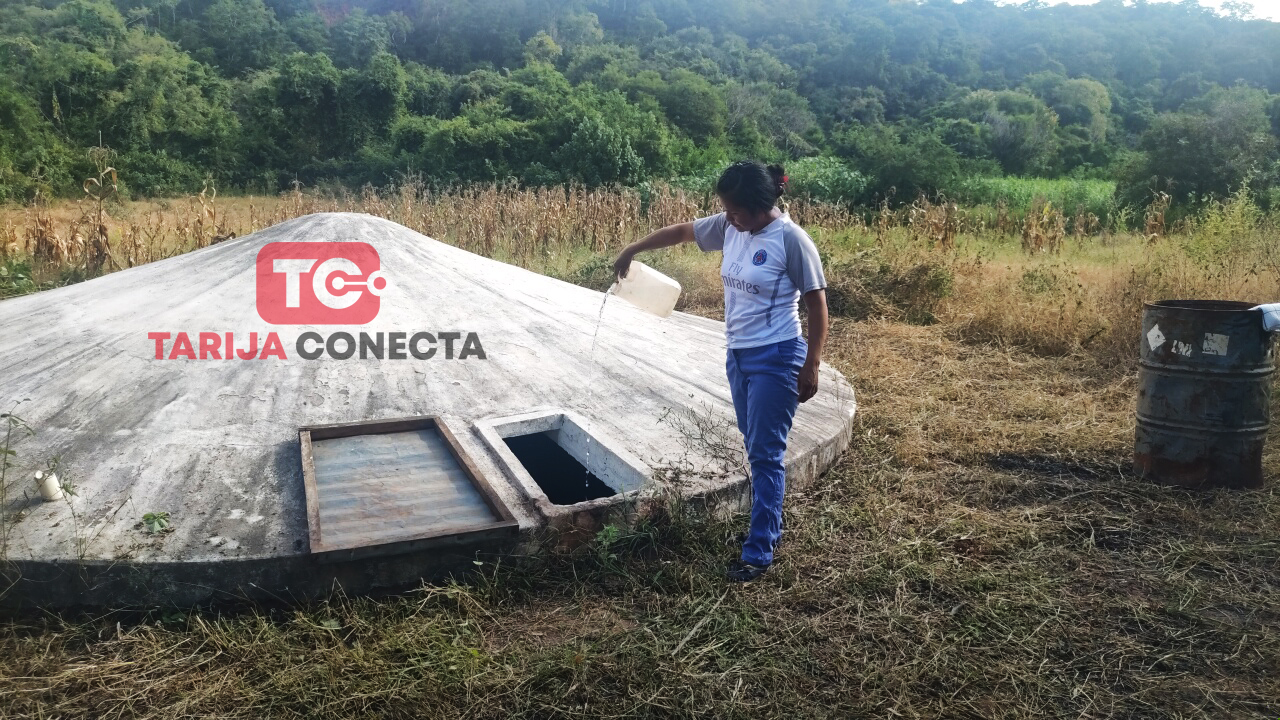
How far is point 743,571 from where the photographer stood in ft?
10.8

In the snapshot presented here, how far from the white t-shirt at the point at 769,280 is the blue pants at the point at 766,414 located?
0.19ft

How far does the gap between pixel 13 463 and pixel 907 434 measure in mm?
4391

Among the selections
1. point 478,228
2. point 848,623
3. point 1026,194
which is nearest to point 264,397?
point 848,623

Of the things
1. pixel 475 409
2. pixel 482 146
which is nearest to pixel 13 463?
pixel 475 409

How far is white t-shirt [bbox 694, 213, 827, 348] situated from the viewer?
10.0 ft

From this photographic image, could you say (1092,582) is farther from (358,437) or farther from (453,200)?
(453,200)

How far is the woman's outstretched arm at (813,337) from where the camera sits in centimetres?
303

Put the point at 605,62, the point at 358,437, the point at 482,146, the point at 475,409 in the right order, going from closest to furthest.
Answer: the point at 358,437 < the point at 475,409 < the point at 482,146 < the point at 605,62

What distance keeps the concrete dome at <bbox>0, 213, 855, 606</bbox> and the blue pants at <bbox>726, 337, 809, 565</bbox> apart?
0.40m

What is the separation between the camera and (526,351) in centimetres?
458

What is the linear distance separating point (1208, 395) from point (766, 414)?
2.58 m

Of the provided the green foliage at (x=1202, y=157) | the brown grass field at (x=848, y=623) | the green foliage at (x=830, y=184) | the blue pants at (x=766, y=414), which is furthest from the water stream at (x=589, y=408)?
the green foliage at (x=1202, y=157)

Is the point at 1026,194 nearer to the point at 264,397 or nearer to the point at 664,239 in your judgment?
the point at 664,239
